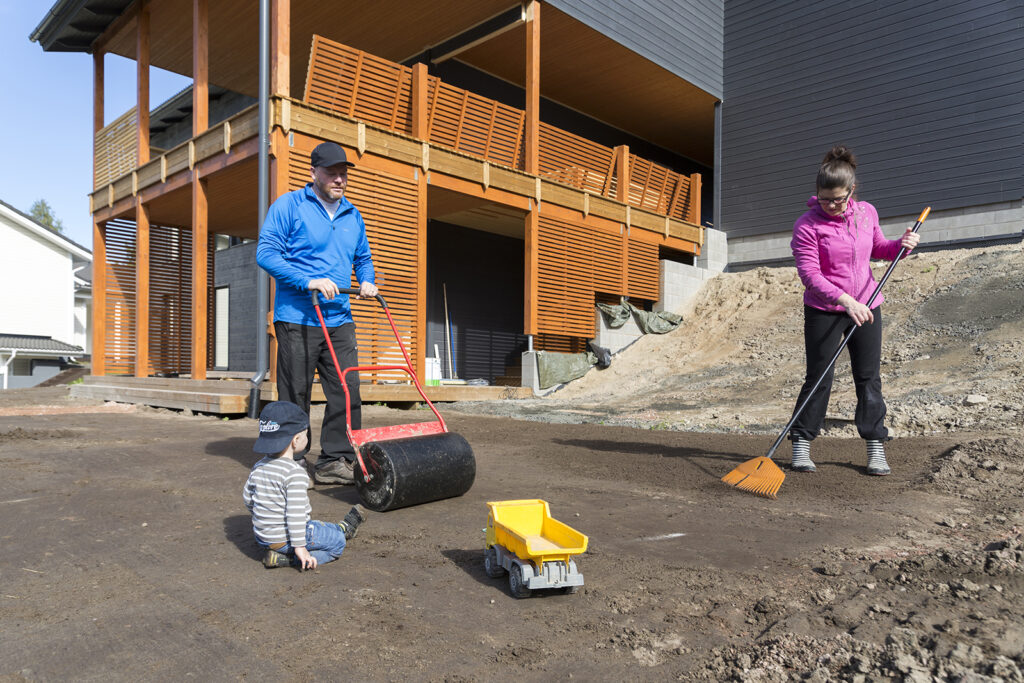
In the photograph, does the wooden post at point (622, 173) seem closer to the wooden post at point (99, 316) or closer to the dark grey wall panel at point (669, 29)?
the dark grey wall panel at point (669, 29)

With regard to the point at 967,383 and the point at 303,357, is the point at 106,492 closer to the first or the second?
the point at 303,357

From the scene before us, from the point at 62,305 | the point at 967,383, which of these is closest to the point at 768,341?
the point at 967,383

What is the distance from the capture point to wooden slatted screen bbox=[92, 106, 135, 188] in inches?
509

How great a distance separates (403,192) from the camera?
32.9 feet

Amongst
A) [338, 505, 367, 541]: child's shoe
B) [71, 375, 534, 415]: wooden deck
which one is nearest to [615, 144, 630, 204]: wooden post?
[71, 375, 534, 415]: wooden deck

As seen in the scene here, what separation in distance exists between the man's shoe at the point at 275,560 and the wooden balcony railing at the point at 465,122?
26.0 ft

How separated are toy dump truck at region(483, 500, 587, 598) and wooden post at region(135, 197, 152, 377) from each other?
11.4m

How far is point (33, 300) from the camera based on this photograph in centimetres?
2547

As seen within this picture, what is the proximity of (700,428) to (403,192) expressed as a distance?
5629mm


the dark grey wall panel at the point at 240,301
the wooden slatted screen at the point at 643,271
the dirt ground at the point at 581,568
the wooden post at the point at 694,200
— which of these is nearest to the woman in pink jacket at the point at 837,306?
the dirt ground at the point at 581,568

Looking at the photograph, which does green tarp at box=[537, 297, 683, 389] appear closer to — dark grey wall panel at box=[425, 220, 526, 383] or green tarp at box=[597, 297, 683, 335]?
green tarp at box=[597, 297, 683, 335]

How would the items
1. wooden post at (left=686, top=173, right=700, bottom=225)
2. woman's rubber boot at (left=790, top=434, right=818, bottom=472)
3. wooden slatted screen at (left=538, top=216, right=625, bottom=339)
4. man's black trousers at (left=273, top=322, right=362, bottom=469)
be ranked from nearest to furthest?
1. man's black trousers at (left=273, top=322, right=362, bottom=469)
2. woman's rubber boot at (left=790, top=434, right=818, bottom=472)
3. wooden slatted screen at (left=538, top=216, right=625, bottom=339)
4. wooden post at (left=686, top=173, right=700, bottom=225)

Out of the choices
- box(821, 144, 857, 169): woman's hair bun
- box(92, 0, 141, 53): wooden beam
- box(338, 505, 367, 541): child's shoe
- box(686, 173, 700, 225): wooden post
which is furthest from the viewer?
box(686, 173, 700, 225): wooden post

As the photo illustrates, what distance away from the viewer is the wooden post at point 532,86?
11984 mm
